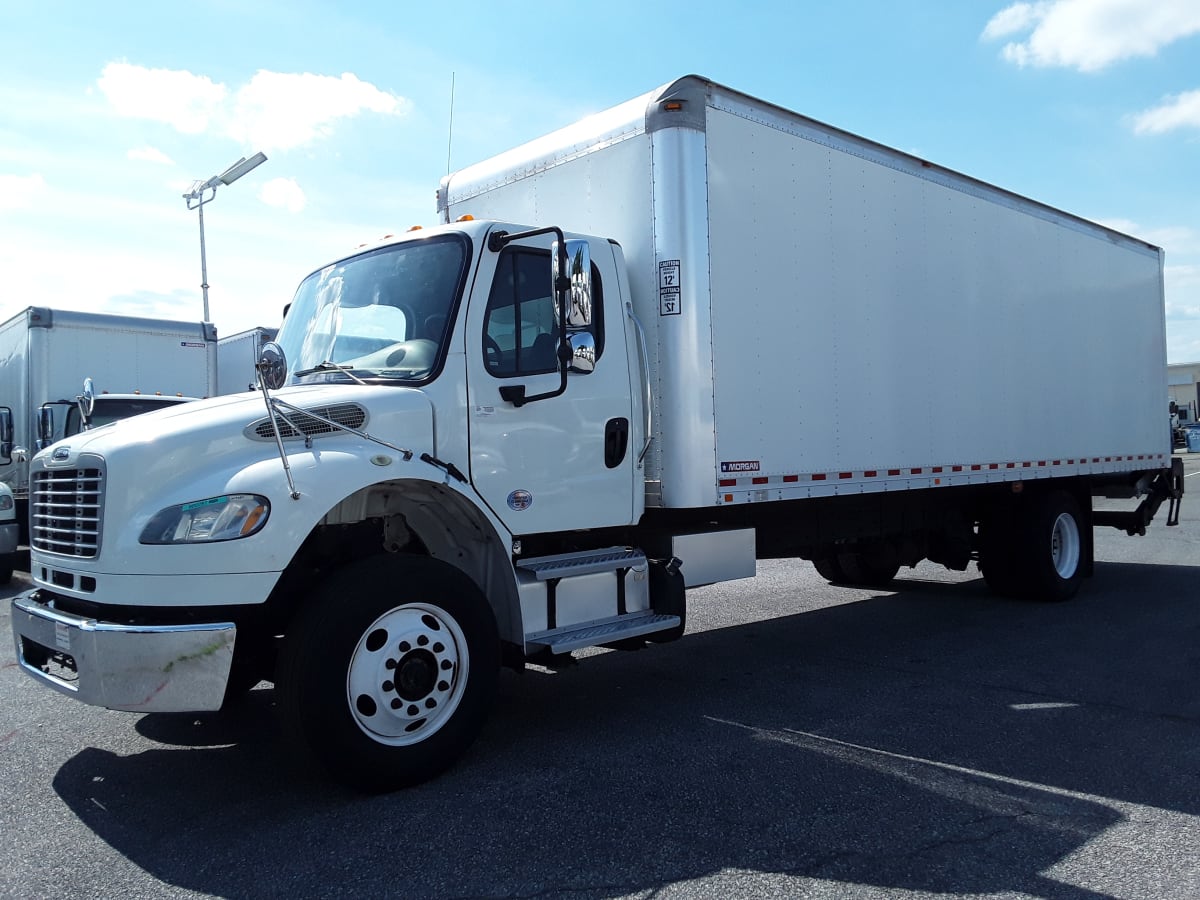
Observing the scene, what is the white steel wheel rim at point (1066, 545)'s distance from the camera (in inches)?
390

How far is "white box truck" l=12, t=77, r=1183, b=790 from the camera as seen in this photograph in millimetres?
4164

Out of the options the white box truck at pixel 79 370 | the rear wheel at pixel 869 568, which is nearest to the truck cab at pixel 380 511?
the rear wheel at pixel 869 568

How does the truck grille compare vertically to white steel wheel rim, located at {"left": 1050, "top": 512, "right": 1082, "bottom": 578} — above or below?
above

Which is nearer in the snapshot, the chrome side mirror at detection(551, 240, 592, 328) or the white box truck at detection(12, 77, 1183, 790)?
the white box truck at detection(12, 77, 1183, 790)

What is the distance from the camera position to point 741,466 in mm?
6094

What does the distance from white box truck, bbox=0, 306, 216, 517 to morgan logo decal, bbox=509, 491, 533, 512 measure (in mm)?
8772

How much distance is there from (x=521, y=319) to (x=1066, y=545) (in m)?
7.27

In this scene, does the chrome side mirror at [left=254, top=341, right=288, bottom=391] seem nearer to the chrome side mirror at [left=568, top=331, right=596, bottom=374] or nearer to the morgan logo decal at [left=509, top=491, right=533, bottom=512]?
the morgan logo decal at [left=509, top=491, right=533, bottom=512]

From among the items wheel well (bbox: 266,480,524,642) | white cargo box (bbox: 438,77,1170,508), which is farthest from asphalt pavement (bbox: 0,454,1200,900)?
white cargo box (bbox: 438,77,1170,508)

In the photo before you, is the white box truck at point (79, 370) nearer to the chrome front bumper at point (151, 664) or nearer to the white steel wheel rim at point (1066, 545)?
the chrome front bumper at point (151, 664)

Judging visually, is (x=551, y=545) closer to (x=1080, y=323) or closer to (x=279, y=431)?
(x=279, y=431)

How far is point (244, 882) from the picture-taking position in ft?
11.8

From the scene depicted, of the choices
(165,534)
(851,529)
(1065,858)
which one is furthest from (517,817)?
(851,529)

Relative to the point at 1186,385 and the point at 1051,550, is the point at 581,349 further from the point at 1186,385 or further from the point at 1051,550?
the point at 1186,385
